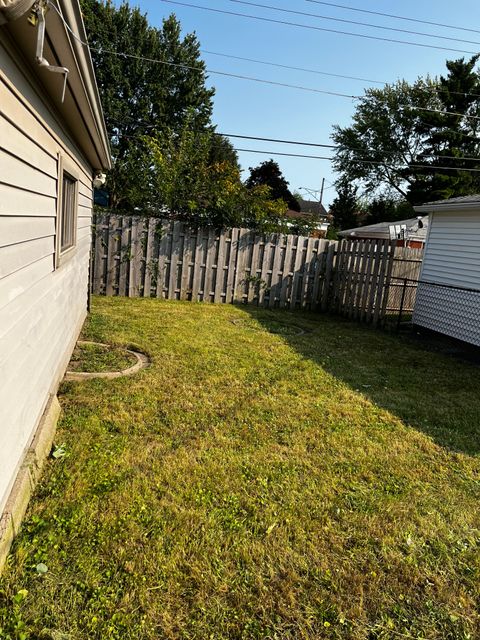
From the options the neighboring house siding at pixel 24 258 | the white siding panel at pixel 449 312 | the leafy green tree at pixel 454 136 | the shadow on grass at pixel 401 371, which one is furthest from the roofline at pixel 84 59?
the leafy green tree at pixel 454 136

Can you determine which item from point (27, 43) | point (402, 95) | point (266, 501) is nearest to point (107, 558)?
point (266, 501)

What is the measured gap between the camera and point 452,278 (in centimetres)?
819

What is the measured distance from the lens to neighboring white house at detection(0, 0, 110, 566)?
180 centimetres

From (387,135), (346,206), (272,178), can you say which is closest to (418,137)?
(387,135)

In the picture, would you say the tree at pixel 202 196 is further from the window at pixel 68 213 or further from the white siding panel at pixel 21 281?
the white siding panel at pixel 21 281

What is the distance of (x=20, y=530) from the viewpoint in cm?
203

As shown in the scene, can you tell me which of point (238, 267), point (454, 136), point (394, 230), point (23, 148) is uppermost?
point (454, 136)

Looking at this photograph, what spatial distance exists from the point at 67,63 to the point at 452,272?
308 inches

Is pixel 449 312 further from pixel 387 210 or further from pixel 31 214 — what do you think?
pixel 387 210

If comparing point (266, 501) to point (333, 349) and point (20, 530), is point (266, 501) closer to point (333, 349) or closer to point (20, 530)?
point (20, 530)

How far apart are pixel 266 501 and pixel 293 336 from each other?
4.67 metres

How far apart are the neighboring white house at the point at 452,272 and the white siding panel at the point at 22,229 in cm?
680

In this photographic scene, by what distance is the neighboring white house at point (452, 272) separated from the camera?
7465 mm

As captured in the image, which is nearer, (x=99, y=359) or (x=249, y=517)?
(x=249, y=517)
